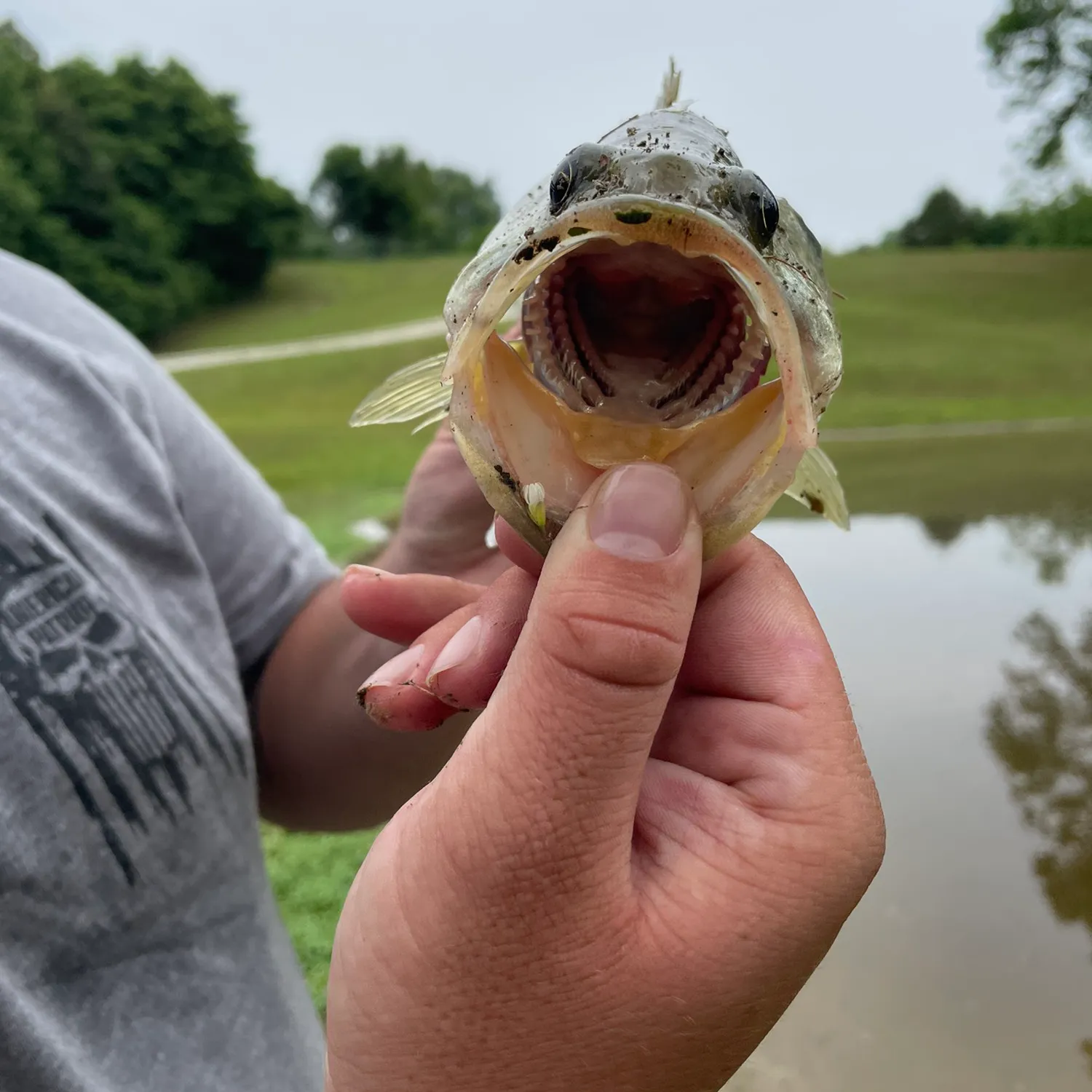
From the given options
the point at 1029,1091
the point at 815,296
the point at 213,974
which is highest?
the point at 815,296

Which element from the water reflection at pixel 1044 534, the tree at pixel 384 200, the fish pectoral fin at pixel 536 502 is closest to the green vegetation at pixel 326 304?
the tree at pixel 384 200

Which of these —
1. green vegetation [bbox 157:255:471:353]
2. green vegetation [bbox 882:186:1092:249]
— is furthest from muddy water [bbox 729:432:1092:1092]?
green vegetation [bbox 882:186:1092:249]

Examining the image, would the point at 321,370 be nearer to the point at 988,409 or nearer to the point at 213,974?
the point at 988,409

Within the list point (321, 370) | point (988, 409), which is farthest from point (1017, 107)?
point (321, 370)

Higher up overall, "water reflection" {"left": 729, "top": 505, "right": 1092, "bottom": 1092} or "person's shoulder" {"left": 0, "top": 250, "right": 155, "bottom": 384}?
"person's shoulder" {"left": 0, "top": 250, "right": 155, "bottom": 384}

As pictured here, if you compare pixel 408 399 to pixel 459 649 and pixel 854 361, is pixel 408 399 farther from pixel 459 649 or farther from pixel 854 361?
pixel 854 361

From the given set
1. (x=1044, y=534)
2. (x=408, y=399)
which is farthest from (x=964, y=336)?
(x=408, y=399)

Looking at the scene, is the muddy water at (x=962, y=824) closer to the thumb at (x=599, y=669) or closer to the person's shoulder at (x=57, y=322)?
the thumb at (x=599, y=669)

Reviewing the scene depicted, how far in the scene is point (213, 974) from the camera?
158 cm

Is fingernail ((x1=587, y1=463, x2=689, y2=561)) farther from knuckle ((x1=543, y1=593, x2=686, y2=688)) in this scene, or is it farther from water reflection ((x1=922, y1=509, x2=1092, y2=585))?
water reflection ((x1=922, y1=509, x2=1092, y2=585))

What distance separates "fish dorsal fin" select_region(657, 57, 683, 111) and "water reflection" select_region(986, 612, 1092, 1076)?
8.90 feet

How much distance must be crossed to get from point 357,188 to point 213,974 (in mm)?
51449

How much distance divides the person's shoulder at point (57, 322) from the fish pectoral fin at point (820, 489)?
1.42 metres

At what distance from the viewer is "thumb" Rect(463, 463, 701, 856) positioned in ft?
3.22
